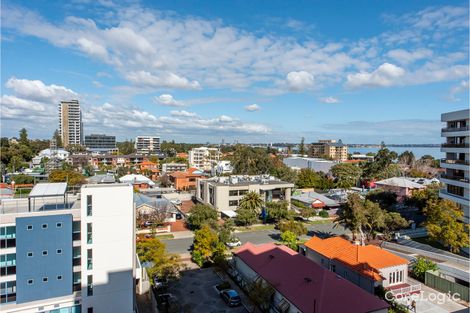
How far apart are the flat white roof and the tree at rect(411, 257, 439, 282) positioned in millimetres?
29253

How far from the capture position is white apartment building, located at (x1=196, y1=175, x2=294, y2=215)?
165 ft

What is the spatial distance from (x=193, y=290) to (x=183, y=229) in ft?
62.9

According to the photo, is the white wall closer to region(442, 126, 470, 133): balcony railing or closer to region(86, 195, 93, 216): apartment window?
region(86, 195, 93, 216): apartment window

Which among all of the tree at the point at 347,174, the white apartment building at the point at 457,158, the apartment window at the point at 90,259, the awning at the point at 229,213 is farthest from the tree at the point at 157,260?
the tree at the point at 347,174

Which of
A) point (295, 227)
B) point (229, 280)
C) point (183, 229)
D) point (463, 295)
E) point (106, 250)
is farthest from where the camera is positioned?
point (183, 229)

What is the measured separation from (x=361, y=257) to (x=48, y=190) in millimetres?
24353

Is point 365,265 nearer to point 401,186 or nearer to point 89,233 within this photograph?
point 89,233

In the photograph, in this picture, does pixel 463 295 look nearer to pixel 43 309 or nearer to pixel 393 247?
pixel 393 247

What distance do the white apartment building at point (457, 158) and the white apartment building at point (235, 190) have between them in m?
23.1

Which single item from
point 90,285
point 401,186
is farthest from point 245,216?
point 401,186

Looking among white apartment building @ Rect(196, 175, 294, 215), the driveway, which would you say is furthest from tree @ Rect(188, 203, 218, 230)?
the driveway

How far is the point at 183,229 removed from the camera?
44.3 metres

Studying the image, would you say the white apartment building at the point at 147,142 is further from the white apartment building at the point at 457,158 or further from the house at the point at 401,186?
the white apartment building at the point at 457,158

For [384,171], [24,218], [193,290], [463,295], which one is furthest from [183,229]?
[384,171]
